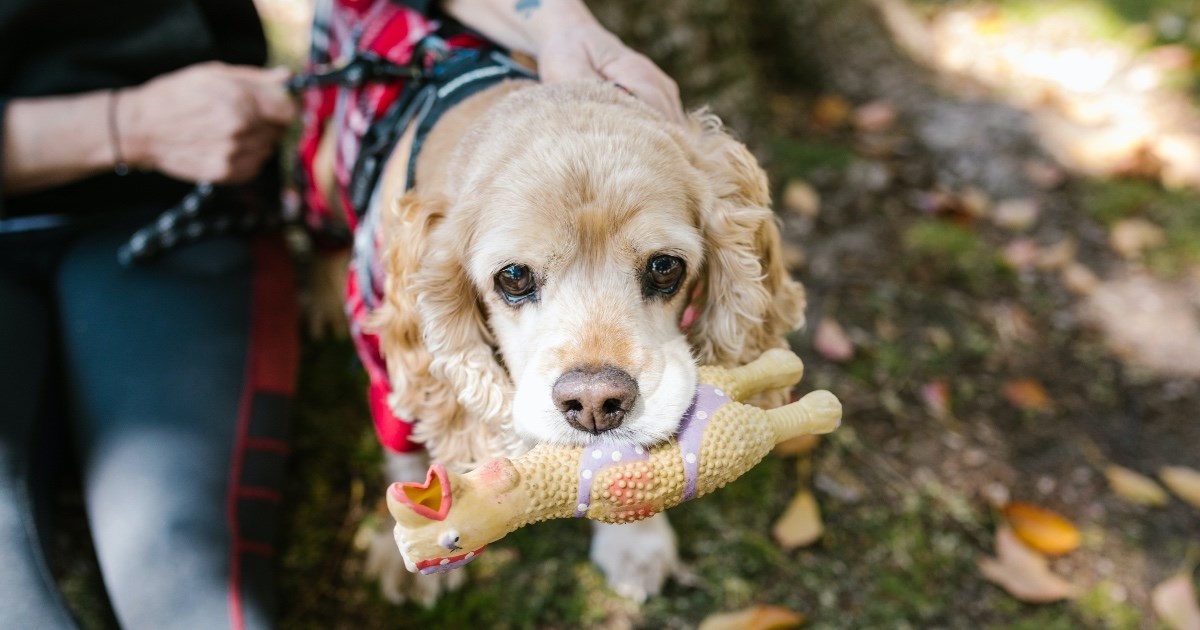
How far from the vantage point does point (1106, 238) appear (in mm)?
3516

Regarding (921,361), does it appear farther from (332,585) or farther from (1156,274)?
(332,585)

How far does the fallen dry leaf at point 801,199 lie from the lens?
351 cm

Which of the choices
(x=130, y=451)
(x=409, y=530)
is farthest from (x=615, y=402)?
(x=130, y=451)

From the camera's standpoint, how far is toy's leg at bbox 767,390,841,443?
1591 mm

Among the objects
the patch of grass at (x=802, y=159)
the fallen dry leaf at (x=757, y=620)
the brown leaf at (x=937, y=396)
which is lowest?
the fallen dry leaf at (x=757, y=620)

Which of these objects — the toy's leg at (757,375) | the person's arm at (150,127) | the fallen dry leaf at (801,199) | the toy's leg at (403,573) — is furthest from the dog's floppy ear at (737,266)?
the fallen dry leaf at (801,199)

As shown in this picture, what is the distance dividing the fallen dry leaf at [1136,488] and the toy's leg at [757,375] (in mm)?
1501

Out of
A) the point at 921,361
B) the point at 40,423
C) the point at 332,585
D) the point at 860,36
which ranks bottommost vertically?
the point at 332,585

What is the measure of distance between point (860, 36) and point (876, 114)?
0.45 m

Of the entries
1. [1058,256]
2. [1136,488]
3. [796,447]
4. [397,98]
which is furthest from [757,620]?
[1058,256]

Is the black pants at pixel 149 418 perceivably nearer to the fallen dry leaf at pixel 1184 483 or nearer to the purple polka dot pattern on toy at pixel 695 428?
the purple polka dot pattern on toy at pixel 695 428

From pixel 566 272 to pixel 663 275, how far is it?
0.67ft

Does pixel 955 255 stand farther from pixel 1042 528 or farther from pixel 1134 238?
pixel 1042 528

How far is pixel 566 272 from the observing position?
172 centimetres
